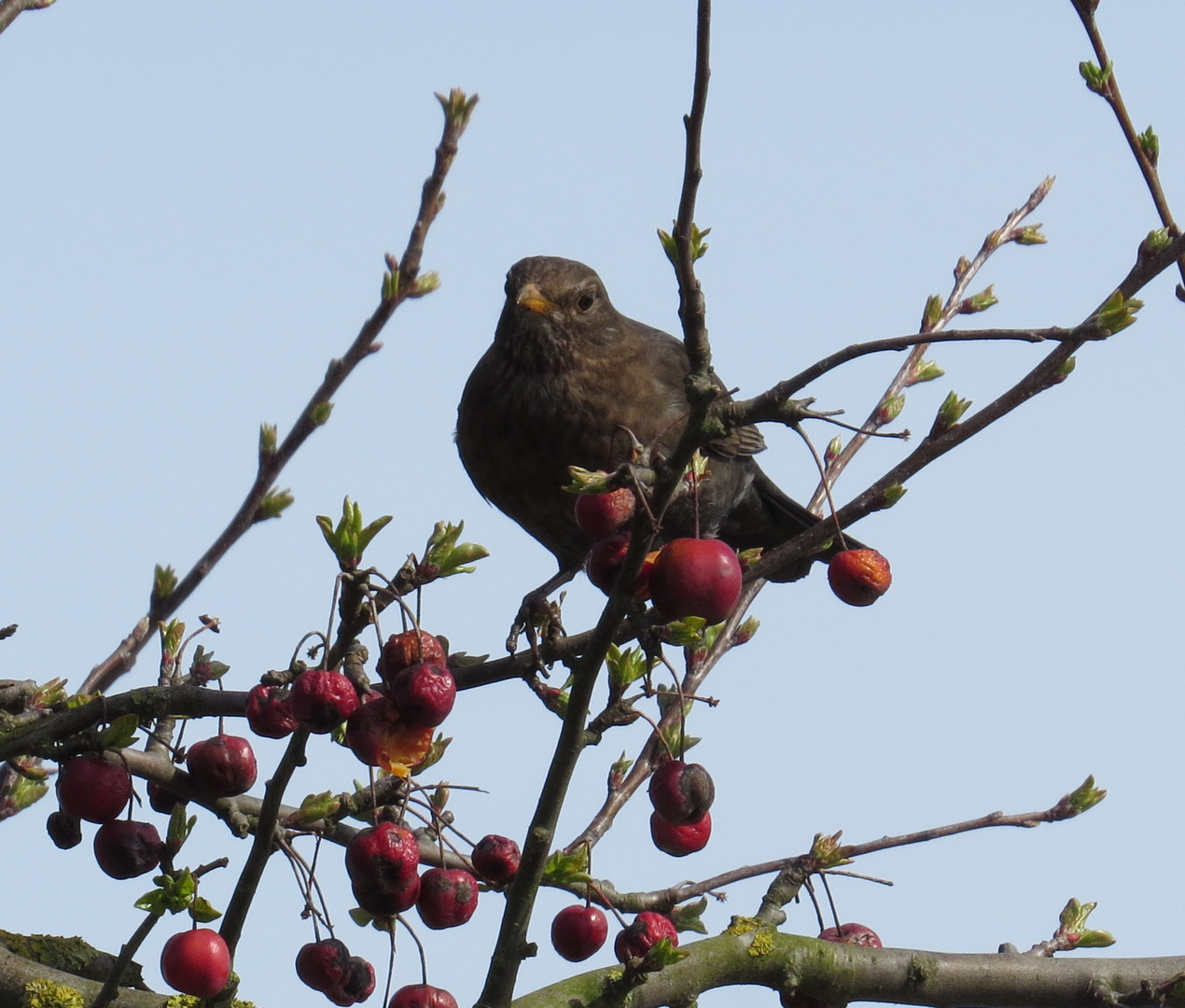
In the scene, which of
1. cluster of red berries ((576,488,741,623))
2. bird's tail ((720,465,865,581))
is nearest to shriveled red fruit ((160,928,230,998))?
cluster of red berries ((576,488,741,623))

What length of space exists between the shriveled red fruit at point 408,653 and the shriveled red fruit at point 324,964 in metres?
0.72

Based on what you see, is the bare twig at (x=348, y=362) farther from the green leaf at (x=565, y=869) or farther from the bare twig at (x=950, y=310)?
the bare twig at (x=950, y=310)

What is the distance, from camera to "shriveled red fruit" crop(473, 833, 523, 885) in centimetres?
271

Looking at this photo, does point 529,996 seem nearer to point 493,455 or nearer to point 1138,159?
point 1138,159

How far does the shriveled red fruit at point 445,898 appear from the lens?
8.66ft

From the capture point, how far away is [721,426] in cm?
191

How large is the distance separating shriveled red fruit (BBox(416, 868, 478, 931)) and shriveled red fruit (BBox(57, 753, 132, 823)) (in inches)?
22.9

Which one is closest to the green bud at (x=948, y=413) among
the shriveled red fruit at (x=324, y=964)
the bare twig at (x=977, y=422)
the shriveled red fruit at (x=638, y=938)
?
the bare twig at (x=977, y=422)

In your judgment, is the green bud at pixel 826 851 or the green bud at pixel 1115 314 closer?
the green bud at pixel 1115 314

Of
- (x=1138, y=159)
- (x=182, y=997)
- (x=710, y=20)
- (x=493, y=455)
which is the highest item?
(x=493, y=455)

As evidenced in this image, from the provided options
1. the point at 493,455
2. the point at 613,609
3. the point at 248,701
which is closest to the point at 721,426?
the point at 613,609

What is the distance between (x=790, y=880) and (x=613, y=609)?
4.37 feet

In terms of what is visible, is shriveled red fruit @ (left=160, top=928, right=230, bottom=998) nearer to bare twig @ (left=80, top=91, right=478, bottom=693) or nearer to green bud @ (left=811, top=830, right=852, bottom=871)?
bare twig @ (left=80, top=91, right=478, bottom=693)

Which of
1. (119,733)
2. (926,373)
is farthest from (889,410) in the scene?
(119,733)
